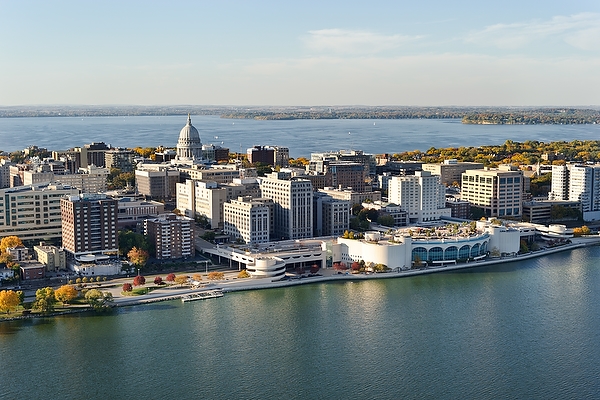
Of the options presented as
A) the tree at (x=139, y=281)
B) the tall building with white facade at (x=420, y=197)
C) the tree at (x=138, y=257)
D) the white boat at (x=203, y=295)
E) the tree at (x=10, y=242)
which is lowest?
the white boat at (x=203, y=295)

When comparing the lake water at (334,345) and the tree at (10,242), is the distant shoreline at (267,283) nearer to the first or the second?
the lake water at (334,345)

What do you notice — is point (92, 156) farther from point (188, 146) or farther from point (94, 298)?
point (94, 298)

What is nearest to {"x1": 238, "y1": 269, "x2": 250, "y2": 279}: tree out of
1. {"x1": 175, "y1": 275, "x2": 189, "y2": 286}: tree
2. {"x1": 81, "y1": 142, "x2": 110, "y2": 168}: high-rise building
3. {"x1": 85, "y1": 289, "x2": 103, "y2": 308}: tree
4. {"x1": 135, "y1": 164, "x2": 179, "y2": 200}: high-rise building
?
{"x1": 175, "y1": 275, "x2": 189, "y2": 286}: tree

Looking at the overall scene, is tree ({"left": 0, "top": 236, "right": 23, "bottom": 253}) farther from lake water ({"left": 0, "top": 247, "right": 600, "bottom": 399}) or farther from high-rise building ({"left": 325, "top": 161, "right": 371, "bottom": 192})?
high-rise building ({"left": 325, "top": 161, "right": 371, "bottom": 192})

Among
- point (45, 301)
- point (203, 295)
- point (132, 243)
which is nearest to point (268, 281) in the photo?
point (203, 295)

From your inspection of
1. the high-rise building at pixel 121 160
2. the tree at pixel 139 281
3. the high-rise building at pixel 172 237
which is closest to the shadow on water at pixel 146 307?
the tree at pixel 139 281

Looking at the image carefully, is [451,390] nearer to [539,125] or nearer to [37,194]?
[37,194]

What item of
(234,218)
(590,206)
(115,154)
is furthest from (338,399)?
(115,154)
